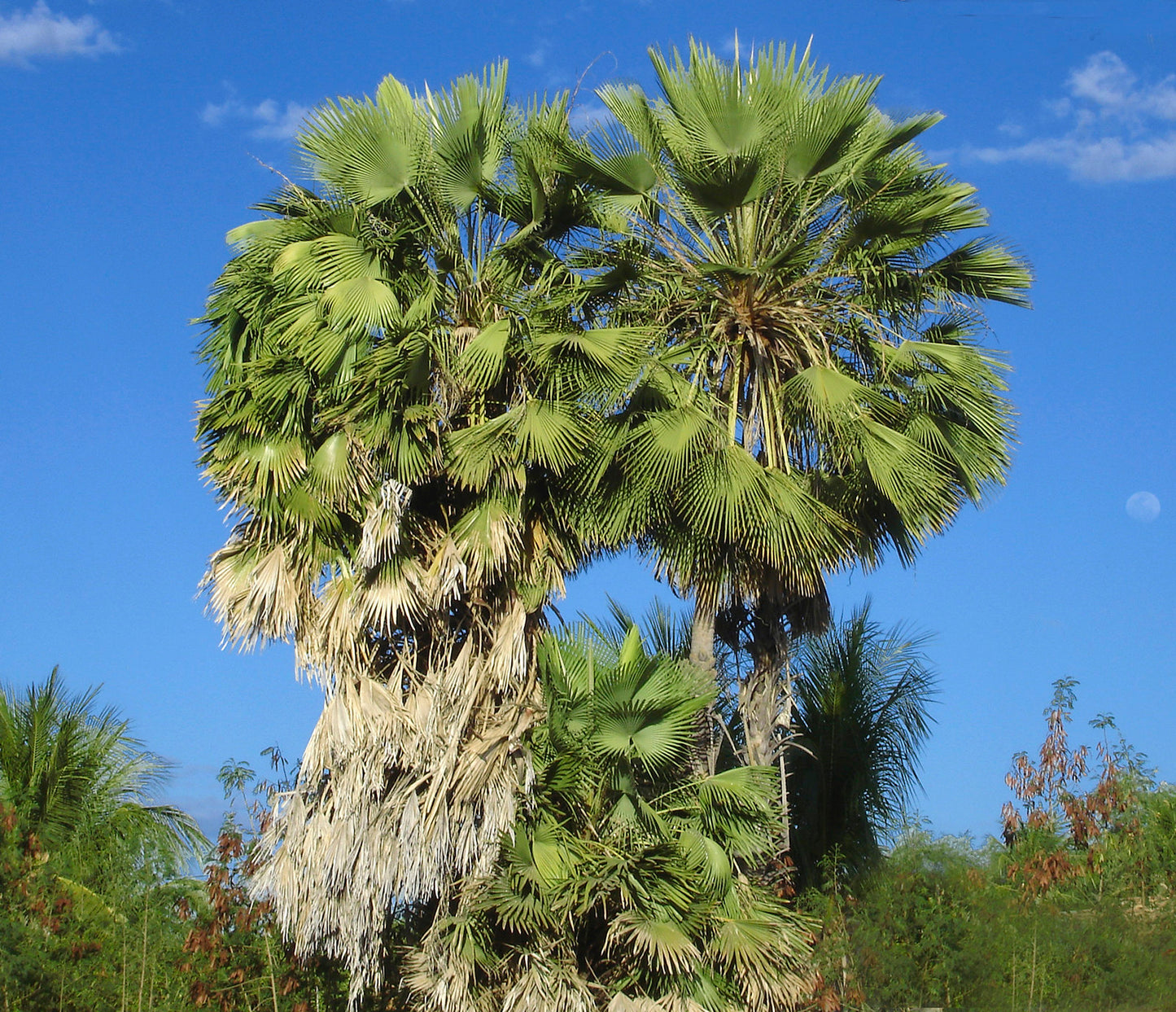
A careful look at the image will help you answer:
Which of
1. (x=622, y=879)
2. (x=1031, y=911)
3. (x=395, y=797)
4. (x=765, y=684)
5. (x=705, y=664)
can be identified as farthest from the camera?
(x=1031, y=911)

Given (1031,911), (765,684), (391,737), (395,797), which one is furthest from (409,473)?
(1031,911)

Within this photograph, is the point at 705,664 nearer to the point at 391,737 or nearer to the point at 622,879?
the point at 622,879

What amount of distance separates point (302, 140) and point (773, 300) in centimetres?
452

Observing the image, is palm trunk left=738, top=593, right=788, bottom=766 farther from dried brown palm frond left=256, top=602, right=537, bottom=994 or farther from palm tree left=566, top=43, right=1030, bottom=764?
dried brown palm frond left=256, top=602, right=537, bottom=994

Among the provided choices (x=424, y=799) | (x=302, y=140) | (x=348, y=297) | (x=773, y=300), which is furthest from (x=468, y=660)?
(x=302, y=140)

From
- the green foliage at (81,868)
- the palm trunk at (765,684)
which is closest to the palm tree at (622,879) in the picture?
the palm trunk at (765,684)

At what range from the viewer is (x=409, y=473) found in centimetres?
1066

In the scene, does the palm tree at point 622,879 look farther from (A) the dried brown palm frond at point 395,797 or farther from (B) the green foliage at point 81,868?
(B) the green foliage at point 81,868

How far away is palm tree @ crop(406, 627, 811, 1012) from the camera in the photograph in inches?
375

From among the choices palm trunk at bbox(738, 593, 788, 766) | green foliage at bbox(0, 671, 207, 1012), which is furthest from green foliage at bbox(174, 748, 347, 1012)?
palm trunk at bbox(738, 593, 788, 766)

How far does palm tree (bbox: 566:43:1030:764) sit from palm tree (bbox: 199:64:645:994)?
58 centimetres

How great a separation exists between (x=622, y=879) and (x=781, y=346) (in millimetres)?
4907

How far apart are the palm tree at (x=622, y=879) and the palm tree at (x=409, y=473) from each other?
16.6 inches

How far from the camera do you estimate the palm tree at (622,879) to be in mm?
9523
